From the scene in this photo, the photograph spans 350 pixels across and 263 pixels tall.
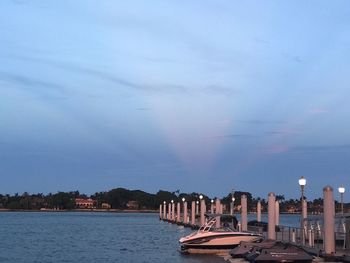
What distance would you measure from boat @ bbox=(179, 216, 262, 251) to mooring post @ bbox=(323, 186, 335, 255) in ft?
40.7

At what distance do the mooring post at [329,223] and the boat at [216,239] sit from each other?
12403mm

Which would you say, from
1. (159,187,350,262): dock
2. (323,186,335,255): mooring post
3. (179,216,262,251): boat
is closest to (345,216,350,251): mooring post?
(159,187,350,262): dock

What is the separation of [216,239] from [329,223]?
15582 mm

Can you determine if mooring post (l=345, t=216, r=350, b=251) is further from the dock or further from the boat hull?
the boat hull

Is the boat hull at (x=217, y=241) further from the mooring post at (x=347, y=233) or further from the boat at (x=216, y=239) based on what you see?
the mooring post at (x=347, y=233)

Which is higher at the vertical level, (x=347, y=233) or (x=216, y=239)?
(x=347, y=233)

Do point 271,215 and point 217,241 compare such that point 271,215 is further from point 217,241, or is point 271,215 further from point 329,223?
point 329,223

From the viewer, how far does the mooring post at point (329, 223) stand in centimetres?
3253

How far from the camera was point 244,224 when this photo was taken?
5559 cm

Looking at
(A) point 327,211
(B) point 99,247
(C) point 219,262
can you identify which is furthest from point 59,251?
(A) point 327,211

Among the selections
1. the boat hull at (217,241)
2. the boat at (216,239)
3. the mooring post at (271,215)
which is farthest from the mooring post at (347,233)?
the boat hull at (217,241)

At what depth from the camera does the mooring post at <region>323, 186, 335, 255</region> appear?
107 ft

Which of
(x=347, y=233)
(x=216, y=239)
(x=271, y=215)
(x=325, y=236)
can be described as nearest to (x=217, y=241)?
(x=216, y=239)

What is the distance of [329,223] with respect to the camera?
107 feet
